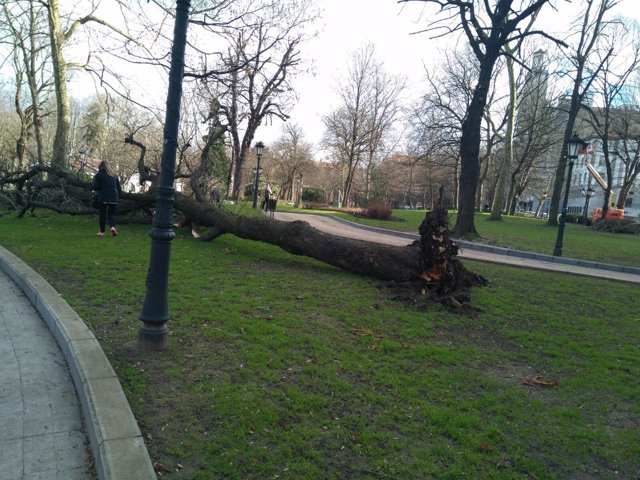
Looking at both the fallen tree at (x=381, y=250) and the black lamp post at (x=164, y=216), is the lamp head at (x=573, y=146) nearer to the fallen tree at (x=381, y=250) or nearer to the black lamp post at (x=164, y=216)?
the fallen tree at (x=381, y=250)

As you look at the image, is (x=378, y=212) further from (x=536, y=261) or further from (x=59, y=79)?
(x=59, y=79)

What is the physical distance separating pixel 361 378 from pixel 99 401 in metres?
2.01

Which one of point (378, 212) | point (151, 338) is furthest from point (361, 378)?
point (378, 212)

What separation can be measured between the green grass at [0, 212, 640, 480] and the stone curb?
151mm

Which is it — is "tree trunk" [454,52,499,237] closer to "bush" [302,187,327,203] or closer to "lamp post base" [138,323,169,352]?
"lamp post base" [138,323,169,352]

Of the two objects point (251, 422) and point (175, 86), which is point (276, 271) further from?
point (251, 422)

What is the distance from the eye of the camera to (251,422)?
123 inches

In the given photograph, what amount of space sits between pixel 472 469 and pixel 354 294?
4.13 m

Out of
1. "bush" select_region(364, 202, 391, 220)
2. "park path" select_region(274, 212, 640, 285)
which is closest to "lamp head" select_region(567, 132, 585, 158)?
"park path" select_region(274, 212, 640, 285)

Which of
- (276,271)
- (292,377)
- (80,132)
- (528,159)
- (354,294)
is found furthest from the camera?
(80,132)

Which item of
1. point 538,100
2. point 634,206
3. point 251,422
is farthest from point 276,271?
point 634,206

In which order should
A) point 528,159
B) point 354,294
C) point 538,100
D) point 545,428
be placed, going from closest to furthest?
point 545,428 → point 354,294 → point 538,100 → point 528,159

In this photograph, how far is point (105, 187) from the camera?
10.8 meters

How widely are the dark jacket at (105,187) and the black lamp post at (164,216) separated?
24.5 ft
